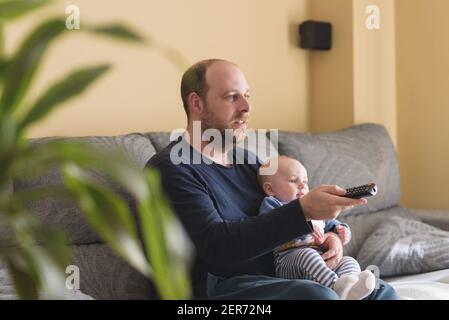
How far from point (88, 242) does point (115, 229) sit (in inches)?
50.6

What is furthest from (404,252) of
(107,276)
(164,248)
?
(164,248)

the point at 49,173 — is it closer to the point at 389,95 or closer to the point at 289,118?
the point at 289,118

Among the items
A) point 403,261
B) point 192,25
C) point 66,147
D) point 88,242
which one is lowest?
point 403,261

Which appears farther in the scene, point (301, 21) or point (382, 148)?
point (301, 21)

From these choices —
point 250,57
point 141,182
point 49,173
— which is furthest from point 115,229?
point 250,57

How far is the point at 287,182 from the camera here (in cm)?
204

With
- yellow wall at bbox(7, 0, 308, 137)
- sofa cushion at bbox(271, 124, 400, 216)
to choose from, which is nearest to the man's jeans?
sofa cushion at bbox(271, 124, 400, 216)

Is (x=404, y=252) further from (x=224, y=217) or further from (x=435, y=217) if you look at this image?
(x=224, y=217)

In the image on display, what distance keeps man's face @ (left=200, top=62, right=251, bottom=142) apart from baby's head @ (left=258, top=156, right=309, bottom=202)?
0.50 ft

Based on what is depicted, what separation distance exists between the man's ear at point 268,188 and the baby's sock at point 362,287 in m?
0.43

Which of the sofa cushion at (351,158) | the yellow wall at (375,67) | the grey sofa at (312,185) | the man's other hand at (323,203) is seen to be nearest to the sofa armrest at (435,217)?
the grey sofa at (312,185)

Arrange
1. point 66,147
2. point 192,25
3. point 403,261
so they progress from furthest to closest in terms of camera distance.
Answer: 1. point 192,25
2. point 403,261
3. point 66,147

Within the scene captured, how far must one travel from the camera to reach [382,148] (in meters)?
2.85

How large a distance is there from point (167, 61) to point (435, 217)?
122 centimetres
